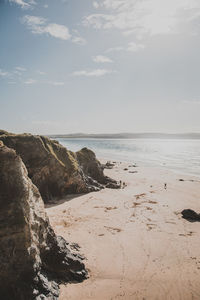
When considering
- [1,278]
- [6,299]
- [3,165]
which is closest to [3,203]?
[3,165]

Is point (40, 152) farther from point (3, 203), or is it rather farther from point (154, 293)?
point (154, 293)

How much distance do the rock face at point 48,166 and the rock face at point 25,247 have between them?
949 centimetres

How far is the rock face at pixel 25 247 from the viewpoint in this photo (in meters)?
5.29

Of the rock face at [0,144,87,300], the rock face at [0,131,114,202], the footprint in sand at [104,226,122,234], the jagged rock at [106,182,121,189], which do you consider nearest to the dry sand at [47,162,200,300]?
the footprint in sand at [104,226,122,234]

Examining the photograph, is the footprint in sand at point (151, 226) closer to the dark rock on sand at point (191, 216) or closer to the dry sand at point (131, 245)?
the dry sand at point (131, 245)

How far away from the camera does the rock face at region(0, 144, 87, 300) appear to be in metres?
5.29

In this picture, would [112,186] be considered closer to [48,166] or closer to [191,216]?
[48,166]

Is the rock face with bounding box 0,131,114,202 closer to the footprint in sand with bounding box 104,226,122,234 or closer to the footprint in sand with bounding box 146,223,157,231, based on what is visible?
the footprint in sand with bounding box 104,226,122,234

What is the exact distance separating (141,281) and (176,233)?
5396 mm

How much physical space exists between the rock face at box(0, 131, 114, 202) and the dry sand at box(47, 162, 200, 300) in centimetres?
146

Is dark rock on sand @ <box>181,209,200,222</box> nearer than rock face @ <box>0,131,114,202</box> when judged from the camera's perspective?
Yes

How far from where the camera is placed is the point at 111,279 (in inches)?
291

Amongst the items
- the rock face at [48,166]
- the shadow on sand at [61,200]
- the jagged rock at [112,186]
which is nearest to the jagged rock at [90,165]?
the jagged rock at [112,186]

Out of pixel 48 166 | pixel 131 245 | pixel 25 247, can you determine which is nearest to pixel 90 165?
pixel 48 166
